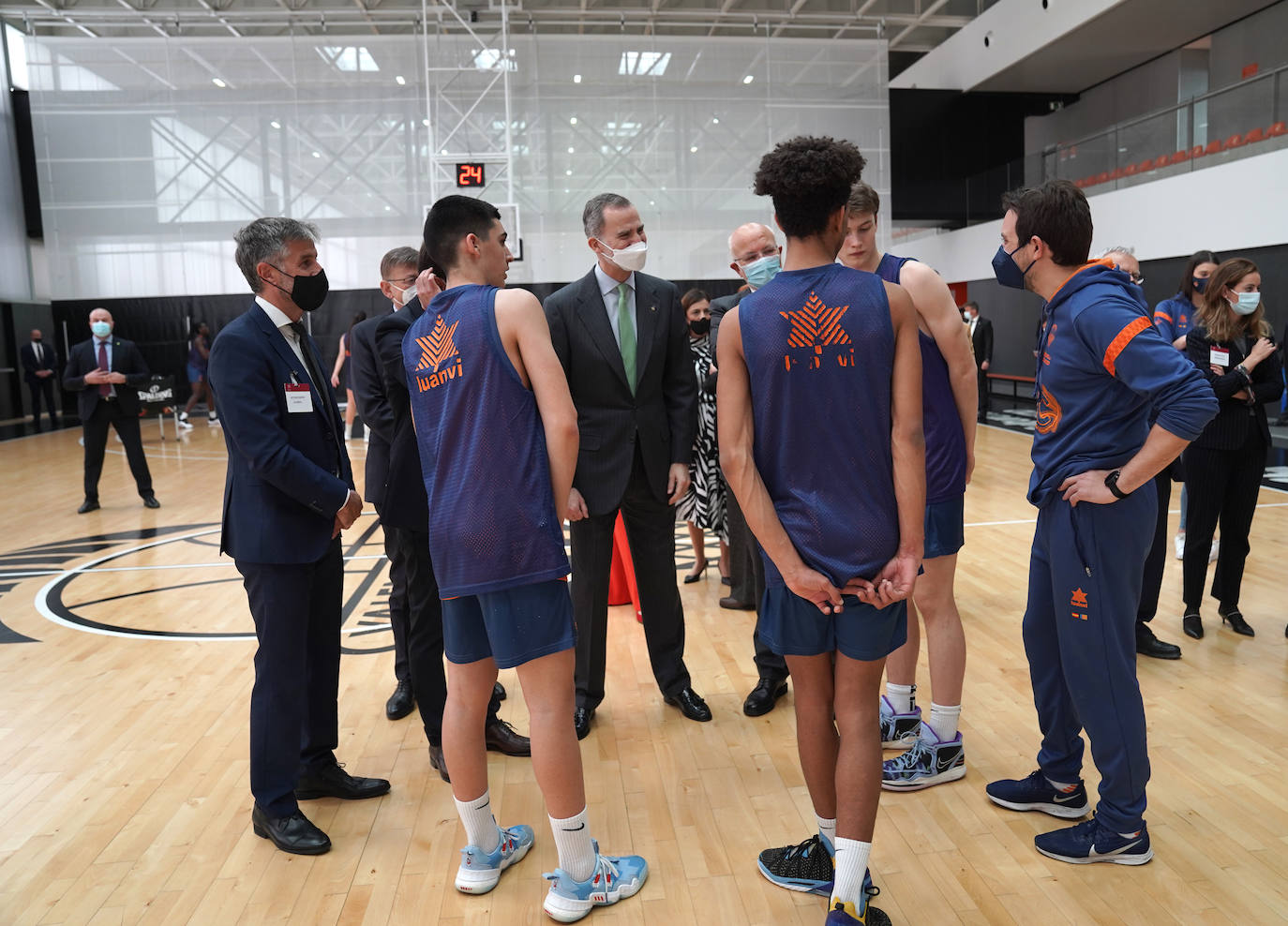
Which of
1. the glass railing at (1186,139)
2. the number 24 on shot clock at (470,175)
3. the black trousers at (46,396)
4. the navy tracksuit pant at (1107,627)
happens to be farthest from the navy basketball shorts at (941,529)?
the black trousers at (46,396)

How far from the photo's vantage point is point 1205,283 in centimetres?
418

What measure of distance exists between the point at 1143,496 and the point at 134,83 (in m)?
19.2

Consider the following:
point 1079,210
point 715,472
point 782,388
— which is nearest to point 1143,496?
point 1079,210

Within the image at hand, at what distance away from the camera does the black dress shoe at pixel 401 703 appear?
3588 millimetres

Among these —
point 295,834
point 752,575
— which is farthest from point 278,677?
point 752,575

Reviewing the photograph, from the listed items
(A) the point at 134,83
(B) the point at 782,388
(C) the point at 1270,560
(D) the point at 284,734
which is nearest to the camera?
(B) the point at 782,388

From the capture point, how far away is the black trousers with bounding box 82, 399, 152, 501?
25.8 ft

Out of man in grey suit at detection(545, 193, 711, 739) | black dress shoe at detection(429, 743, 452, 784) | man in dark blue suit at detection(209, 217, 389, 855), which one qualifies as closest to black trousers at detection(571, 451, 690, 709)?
man in grey suit at detection(545, 193, 711, 739)

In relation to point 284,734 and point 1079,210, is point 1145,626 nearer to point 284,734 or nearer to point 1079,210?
point 1079,210

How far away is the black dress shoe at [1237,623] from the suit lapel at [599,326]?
9.68ft

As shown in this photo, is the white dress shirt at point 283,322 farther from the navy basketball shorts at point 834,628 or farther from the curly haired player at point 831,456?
the navy basketball shorts at point 834,628

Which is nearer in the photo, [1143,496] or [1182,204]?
[1143,496]

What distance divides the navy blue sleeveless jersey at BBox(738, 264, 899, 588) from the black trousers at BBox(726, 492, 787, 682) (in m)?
1.64

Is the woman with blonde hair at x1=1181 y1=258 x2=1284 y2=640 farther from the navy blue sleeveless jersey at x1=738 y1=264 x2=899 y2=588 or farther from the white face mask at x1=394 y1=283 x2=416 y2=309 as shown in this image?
the white face mask at x1=394 y1=283 x2=416 y2=309
